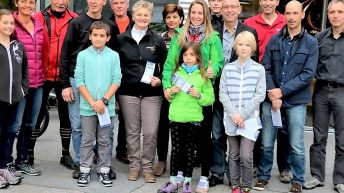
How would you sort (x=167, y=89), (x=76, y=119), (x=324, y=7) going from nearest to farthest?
(x=167, y=89) → (x=76, y=119) → (x=324, y=7)

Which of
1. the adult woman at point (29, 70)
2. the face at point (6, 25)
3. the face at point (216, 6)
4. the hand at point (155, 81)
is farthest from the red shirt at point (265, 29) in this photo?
the face at point (6, 25)

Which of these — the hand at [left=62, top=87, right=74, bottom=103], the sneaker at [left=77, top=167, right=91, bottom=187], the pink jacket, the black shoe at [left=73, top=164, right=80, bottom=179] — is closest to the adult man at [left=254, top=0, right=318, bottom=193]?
the sneaker at [left=77, top=167, right=91, bottom=187]

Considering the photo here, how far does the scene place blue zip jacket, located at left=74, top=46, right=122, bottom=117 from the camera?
5332 mm

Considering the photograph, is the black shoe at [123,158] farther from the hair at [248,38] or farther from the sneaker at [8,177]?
the hair at [248,38]

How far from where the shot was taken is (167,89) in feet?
17.3

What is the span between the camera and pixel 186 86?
514 centimetres

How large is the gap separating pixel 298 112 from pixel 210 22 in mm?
1237

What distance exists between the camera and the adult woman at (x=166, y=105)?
584 centimetres

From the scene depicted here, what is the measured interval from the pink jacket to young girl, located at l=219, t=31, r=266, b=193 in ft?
6.22

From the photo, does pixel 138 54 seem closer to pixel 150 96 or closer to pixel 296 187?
pixel 150 96

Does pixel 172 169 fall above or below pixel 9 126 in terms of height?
below

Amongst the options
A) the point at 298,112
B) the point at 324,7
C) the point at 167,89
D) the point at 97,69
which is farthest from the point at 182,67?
the point at 324,7

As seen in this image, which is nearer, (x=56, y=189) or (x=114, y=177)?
(x=56, y=189)

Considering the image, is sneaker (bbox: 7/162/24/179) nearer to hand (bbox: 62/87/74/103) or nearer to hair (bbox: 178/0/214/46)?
hand (bbox: 62/87/74/103)
